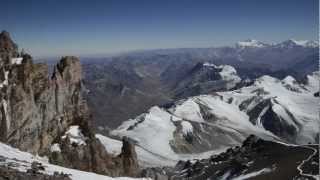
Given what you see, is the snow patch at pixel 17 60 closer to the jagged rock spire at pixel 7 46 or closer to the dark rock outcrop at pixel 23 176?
the jagged rock spire at pixel 7 46

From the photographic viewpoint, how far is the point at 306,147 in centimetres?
18138

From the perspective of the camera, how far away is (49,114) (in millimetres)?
152500

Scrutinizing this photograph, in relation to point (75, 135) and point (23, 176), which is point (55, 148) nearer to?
point (75, 135)

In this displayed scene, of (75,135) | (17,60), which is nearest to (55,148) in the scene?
(75,135)

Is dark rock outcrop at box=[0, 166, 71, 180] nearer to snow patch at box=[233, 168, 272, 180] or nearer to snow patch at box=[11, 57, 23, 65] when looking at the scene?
snow patch at box=[11, 57, 23, 65]

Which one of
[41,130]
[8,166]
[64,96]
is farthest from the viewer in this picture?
[64,96]

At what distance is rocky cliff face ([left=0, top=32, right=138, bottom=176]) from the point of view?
133375mm

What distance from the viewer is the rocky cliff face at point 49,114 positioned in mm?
133375

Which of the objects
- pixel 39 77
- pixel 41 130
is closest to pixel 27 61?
pixel 39 77

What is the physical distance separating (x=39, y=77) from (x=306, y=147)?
100 m

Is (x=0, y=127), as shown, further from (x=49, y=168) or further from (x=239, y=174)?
(x=239, y=174)

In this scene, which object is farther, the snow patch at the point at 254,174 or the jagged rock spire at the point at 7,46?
the snow patch at the point at 254,174

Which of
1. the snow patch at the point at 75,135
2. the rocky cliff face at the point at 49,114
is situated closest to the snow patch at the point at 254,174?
the rocky cliff face at the point at 49,114

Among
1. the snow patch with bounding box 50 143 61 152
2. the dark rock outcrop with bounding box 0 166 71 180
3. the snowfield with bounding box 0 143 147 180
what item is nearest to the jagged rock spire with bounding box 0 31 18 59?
the snow patch with bounding box 50 143 61 152
